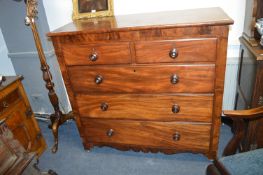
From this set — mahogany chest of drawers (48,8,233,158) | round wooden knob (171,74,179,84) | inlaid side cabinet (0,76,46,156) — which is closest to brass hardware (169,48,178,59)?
mahogany chest of drawers (48,8,233,158)

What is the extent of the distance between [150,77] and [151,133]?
537 millimetres

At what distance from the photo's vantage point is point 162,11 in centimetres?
200

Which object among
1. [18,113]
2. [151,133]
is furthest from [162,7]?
[18,113]

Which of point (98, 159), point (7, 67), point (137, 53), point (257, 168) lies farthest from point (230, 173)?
point (7, 67)

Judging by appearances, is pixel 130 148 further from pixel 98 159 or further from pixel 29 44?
pixel 29 44

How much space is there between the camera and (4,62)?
8.50ft

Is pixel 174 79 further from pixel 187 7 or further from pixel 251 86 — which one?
pixel 187 7

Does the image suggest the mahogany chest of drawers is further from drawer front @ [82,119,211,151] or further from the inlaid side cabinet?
the inlaid side cabinet

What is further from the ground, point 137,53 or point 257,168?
point 137,53

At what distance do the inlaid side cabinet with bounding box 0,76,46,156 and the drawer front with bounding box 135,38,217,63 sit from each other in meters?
1.12

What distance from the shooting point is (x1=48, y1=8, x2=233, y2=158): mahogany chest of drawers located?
4.86 ft

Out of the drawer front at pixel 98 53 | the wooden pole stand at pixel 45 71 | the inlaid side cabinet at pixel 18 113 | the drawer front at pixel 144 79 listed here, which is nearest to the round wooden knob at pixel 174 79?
the drawer front at pixel 144 79

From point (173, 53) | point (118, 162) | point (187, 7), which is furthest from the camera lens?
point (118, 162)

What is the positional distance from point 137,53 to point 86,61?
0.41 m
